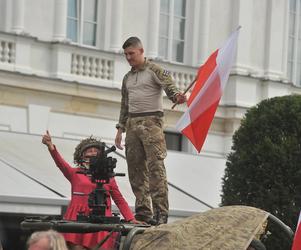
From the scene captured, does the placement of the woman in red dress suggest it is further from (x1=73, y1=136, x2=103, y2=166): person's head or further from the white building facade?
the white building facade

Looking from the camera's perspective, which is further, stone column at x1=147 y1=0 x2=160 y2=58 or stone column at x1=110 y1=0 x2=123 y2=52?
stone column at x1=147 y1=0 x2=160 y2=58

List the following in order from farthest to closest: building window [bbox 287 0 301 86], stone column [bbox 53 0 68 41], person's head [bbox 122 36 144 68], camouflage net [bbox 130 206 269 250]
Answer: building window [bbox 287 0 301 86] < stone column [bbox 53 0 68 41] < person's head [bbox 122 36 144 68] < camouflage net [bbox 130 206 269 250]

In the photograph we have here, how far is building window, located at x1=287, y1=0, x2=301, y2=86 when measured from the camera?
90.9 ft

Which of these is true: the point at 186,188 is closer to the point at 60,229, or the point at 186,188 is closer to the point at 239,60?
the point at 239,60

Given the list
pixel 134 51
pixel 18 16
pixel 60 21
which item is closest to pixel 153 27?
pixel 60 21

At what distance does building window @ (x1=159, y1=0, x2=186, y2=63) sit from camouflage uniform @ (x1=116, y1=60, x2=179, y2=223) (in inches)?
579

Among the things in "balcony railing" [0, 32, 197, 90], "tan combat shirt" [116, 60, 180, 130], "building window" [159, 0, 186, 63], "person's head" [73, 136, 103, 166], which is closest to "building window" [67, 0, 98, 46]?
"balcony railing" [0, 32, 197, 90]

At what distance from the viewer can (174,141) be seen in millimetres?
24969

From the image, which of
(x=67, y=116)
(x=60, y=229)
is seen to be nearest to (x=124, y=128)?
(x=60, y=229)

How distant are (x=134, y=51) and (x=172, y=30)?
15603 mm

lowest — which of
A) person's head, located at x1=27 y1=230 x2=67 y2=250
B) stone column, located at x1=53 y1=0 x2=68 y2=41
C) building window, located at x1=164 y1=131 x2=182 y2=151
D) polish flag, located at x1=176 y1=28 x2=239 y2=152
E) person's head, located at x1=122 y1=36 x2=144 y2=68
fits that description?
building window, located at x1=164 y1=131 x2=182 y2=151

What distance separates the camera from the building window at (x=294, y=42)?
27.7 m

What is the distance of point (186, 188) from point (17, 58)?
465 centimetres

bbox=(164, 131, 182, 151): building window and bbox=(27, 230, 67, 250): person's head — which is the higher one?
bbox=(27, 230, 67, 250): person's head
